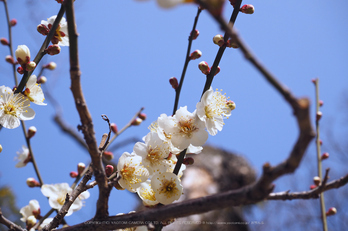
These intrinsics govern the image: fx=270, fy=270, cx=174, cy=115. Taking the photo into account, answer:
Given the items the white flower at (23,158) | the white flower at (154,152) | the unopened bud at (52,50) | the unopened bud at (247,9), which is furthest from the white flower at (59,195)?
the unopened bud at (247,9)

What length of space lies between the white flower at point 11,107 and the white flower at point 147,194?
1.52ft

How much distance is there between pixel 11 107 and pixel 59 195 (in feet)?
1.65

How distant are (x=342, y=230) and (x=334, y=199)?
665 mm

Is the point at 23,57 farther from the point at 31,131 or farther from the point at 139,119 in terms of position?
the point at 139,119

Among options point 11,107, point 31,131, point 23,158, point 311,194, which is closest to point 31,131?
point 31,131

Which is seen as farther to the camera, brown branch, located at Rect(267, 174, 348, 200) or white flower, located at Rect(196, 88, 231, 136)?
white flower, located at Rect(196, 88, 231, 136)

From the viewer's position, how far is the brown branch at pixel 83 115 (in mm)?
494

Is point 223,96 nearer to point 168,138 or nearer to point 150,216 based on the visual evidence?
point 168,138

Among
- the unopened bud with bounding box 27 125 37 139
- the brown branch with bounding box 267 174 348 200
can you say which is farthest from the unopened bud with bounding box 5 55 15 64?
the brown branch with bounding box 267 174 348 200

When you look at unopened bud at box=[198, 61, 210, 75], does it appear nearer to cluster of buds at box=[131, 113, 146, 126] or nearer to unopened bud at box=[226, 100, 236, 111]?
unopened bud at box=[226, 100, 236, 111]

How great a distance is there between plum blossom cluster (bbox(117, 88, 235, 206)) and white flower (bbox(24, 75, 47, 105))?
357mm

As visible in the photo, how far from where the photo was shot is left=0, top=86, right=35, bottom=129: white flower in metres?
0.90

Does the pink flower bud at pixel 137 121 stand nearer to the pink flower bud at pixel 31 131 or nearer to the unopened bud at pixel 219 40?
the pink flower bud at pixel 31 131

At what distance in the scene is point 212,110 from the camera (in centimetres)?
93
